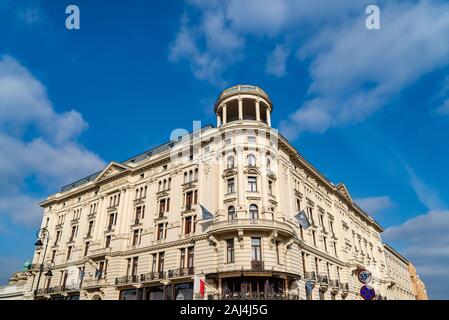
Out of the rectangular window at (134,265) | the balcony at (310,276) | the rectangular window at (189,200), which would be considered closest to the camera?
the balcony at (310,276)

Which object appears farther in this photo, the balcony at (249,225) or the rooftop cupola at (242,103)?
the rooftop cupola at (242,103)

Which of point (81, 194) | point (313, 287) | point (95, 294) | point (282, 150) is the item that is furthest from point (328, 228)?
point (81, 194)

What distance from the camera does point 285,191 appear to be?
3988 cm

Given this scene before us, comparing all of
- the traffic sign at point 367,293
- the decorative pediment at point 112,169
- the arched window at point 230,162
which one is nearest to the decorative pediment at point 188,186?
the arched window at point 230,162

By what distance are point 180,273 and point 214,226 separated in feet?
23.0

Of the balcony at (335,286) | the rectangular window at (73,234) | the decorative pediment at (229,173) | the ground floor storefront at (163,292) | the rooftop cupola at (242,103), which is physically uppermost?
the rooftop cupola at (242,103)

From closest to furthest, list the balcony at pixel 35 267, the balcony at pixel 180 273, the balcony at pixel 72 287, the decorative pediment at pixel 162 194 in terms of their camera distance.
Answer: the balcony at pixel 180 273 → the decorative pediment at pixel 162 194 → the balcony at pixel 72 287 → the balcony at pixel 35 267

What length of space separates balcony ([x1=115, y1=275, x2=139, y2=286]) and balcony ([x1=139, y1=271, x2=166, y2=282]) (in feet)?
3.48

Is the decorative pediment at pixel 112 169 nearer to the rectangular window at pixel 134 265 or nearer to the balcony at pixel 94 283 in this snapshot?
the rectangular window at pixel 134 265

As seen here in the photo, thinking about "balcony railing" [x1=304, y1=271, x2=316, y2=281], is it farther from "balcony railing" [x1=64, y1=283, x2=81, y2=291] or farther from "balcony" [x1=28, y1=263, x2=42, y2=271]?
"balcony" [x1=28, y1=263, x2=42, y2=271]

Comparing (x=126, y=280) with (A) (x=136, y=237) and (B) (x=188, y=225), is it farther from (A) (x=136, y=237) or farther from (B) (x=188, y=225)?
(B) (x=188, y=225)

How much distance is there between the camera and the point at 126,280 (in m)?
40.2

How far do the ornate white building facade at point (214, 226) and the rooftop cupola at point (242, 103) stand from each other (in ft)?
0.48

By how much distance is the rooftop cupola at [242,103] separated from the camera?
4006 centimetres
